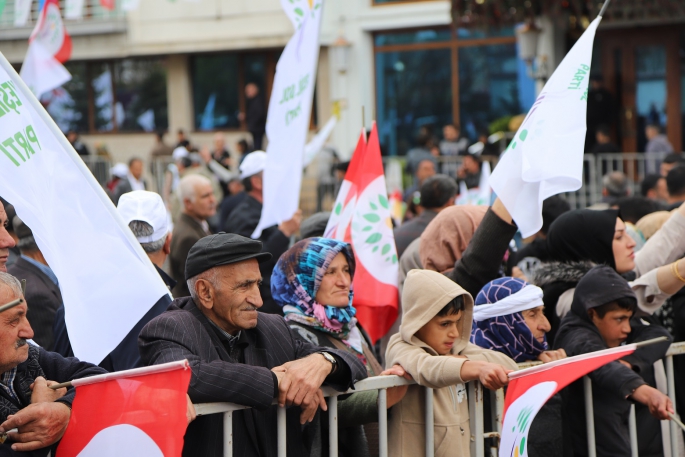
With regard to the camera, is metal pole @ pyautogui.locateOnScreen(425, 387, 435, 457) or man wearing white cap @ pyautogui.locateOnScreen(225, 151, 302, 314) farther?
man wearing white cap @ pyautogui.locateOnScreen(225, 151, 302, 314)

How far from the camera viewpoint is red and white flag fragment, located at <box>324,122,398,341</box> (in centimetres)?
536

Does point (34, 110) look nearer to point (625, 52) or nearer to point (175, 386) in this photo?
point (175, 386)

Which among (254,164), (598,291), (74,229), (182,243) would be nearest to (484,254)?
(598,291)

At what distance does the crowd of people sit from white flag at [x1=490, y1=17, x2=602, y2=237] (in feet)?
0.47

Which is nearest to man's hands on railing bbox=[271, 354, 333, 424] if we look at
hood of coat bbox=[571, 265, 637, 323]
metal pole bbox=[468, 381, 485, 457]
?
metal pole bbox=[468, 381, 485, 457]

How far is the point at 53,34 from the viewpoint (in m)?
9.23

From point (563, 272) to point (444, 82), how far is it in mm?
16392

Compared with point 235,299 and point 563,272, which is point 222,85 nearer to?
point 563,272

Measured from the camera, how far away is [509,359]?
13.2ft

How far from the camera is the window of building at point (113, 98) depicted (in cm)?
2408

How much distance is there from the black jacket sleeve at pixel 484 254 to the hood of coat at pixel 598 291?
381 mm

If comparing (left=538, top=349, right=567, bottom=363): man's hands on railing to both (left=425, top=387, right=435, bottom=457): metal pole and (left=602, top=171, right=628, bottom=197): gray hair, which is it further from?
(left=602, top=171, right=628, bottom=197): gray hair

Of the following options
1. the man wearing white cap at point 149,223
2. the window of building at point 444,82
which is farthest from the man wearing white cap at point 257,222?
the window of building at point 444,82

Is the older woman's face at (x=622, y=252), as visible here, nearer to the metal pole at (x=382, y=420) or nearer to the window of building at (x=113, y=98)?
the metal pole at (x=382, y=420)
